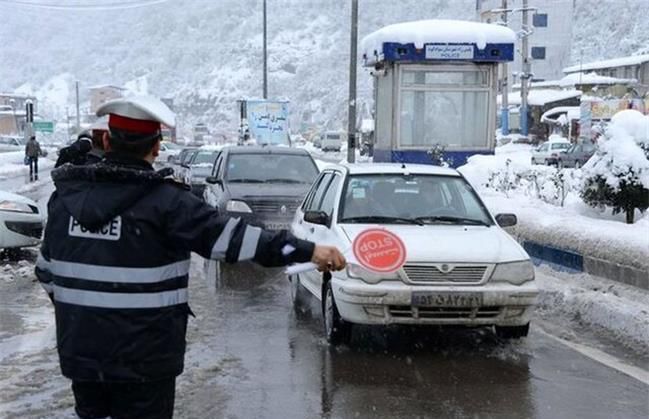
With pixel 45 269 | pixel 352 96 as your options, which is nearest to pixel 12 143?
pixel 352 96

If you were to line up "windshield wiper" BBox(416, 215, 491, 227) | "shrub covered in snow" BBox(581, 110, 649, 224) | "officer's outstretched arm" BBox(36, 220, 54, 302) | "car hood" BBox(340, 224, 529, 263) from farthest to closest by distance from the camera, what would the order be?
"shrub covered in snow" BBox(581, 110, 649, 224) < "windshield wiper" BBox(416, 215, 491, 227) < "car hood" BBox(340, 224, 529, 263) < "officer's outstretched arm" BBox(36, 220, 54, 302)

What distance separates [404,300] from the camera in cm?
694

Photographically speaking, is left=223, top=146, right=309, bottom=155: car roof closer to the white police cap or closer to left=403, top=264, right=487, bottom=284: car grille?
left=403, top=264, right=487, bottom=284: car grille

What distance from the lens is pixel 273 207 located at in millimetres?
13062

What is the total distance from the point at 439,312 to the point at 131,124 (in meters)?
4.22

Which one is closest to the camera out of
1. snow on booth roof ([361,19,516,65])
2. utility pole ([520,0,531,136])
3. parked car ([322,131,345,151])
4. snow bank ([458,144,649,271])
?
snow bank ([458,144,649,271])

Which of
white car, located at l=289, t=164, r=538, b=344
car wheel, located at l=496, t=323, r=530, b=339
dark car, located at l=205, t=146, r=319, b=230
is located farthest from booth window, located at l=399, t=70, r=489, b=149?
car wheel, located at l=496, t=323, r=530, b=339

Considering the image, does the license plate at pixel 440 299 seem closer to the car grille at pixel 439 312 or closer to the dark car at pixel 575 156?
the car grille at pixel 439 312

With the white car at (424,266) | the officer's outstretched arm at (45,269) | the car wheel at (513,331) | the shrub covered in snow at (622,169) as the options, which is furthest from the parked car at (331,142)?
the officer's outstretched arm at (45,269)

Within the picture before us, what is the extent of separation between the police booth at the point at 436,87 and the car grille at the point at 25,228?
9.75 metres

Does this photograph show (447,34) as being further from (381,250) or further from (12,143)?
(12,143)

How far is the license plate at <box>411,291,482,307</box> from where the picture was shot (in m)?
6.91

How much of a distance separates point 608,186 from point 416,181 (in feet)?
10.8

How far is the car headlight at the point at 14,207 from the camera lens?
11.8m
